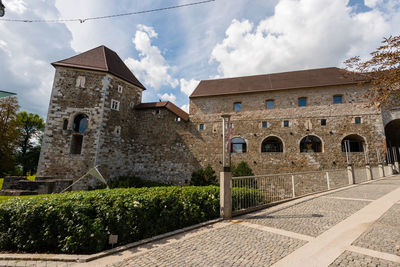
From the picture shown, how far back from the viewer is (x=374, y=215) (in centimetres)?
575

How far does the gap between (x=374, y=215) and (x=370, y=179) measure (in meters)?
13.8

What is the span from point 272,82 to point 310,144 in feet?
27.8

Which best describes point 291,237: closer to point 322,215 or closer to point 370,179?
point 322,215

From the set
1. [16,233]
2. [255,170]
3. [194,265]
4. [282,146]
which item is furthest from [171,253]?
[282,146]

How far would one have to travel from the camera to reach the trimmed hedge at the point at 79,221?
3.78 meters

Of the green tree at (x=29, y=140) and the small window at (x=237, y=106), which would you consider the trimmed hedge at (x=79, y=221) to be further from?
the green tree at (x=29, y=140)

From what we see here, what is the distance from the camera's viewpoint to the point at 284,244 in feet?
13.0

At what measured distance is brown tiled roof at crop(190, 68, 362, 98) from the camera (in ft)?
64.5

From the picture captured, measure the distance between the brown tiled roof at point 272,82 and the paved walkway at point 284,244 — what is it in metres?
16.9

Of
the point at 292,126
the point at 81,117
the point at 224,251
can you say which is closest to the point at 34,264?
the point at 224,251

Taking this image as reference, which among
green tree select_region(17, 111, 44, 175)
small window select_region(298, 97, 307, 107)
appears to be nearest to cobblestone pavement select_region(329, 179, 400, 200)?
small window select_region(298, 97, 307, 107)

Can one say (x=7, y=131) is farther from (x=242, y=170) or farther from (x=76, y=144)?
(x=242, y=170)

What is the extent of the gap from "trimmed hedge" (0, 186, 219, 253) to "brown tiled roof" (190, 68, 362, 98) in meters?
19.0

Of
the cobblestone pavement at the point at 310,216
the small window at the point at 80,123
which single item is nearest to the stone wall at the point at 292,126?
the small window at the point at 80,123
